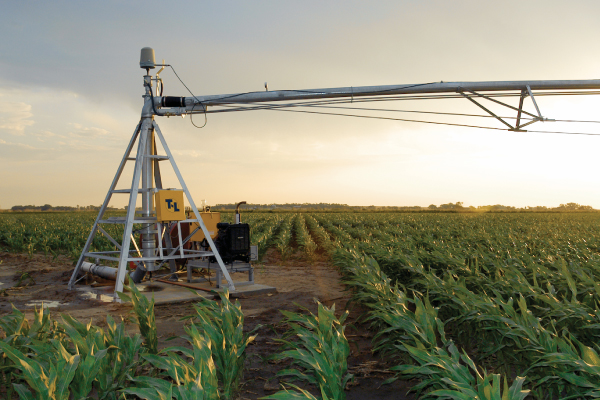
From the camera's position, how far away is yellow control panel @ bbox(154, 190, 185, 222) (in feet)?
29.7

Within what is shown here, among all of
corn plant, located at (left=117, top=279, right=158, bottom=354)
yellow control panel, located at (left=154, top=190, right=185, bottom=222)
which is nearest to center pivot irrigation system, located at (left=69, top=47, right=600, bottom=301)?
yellow control panel, located at (left=154, top=190, right=185, bottom=222)

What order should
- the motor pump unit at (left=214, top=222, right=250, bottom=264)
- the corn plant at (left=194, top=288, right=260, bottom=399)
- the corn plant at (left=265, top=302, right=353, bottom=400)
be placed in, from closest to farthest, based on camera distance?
1. the corn plant at (left=265, top=302, right=353, bottom=400)
2. the corn plant at (left=194, top=288, right=260, bottom=399)
3. the motor pump unit at (left=214, top=222, right=250, bottom=264)

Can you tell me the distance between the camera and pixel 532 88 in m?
9.27

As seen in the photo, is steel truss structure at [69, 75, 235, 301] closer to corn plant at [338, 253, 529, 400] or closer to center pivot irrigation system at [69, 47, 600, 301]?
center pivot irrigation system at [69, 47, 600, 301]

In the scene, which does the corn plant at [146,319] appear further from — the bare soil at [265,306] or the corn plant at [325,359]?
the corn plant at [325,359]

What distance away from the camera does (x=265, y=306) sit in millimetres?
8352

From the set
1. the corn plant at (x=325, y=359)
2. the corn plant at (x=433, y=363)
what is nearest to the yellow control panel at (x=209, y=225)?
the corn plant at (x=433, y=363)

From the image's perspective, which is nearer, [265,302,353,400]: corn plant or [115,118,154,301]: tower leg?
[265,302,353,400]: corn plant

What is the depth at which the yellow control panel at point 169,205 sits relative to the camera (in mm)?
9039

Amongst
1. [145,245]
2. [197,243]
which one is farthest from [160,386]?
[197,243]

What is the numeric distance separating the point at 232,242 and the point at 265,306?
2209mm

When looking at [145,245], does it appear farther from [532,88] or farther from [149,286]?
[532,88]

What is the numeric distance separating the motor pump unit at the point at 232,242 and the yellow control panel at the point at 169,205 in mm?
1198

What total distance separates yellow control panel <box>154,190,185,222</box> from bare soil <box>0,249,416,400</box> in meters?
1.97
